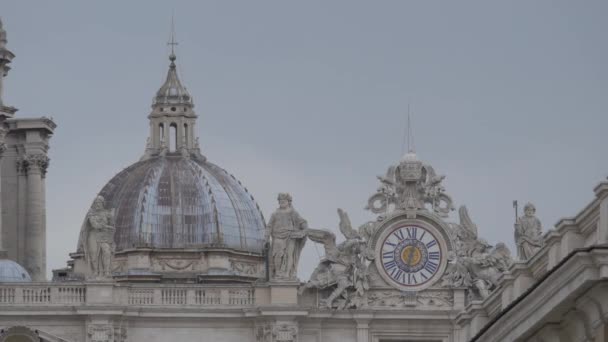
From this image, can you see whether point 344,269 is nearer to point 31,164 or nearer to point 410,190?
point 410,190

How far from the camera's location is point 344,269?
82.6 metres

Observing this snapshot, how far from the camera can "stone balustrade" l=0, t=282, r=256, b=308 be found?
3201 inches

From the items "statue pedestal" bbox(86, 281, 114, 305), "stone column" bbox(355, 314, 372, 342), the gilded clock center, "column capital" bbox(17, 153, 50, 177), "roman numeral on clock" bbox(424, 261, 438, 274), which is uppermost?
"column capital" bbox(17, 153, 50, 177)

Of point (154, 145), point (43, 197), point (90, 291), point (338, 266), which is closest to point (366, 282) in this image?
point (338, 266)

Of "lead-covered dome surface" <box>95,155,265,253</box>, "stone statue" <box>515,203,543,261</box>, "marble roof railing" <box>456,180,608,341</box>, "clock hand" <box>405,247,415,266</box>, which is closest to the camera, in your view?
"marble roof railing" <box>456,180,608,341</box>

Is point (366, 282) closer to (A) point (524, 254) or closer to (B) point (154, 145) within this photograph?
(A) point (524, 254)

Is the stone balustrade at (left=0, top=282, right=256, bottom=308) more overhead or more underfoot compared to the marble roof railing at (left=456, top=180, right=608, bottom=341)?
more overhead

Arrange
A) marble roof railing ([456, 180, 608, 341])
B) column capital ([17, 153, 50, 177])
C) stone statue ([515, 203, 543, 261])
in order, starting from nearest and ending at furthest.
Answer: marble roof railing ([456, 180, 608, 341])
stone statue ([515, 203, 543, 261])
column capital ([17, 153, 50, 177])

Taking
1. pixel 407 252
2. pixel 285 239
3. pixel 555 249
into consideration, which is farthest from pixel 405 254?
pixel 555 249

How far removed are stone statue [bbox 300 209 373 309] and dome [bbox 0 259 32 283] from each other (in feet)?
27.6

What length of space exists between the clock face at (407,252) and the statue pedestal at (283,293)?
2542mm

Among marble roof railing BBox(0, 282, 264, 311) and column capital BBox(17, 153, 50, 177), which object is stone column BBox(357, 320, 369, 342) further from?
column capital BBox(17, 153, 50, 177)

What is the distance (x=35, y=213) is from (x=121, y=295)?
1633 cm

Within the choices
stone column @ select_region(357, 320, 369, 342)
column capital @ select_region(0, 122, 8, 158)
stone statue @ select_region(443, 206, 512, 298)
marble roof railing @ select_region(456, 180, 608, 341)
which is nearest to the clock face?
stone statue @ select_region(443, 206, 512, 298)
